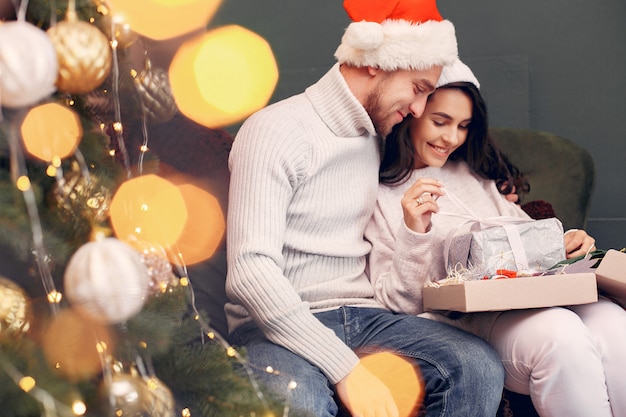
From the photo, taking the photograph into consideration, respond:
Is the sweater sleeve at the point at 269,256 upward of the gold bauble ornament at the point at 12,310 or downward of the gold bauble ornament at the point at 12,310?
downward

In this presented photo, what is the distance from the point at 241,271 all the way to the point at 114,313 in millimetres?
563

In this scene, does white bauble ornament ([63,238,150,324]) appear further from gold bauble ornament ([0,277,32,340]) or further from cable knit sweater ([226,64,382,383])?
cable knit sweater ([226,64,382,383])

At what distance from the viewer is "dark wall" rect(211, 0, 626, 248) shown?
108 inches

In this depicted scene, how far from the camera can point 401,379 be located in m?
1.51

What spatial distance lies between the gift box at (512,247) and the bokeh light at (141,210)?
766 mm

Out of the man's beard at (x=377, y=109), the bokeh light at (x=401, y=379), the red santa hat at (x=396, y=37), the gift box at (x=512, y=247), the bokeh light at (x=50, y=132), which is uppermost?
the bokeh light at (x=50, y=132)

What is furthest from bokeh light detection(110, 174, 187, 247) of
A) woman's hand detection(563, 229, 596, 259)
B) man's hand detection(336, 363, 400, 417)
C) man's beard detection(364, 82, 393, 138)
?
woman's hand detection(563, 229, 596, 259)

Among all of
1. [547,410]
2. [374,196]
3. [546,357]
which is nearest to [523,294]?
[546,357]

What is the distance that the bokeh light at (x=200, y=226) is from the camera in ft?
5.50

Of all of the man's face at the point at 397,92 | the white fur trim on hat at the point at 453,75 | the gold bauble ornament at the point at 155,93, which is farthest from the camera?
the white fur trim on hat at the point at 453,75

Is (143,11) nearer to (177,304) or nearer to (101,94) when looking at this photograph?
(101,94)

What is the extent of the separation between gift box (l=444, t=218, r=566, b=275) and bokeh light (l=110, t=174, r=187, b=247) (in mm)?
766

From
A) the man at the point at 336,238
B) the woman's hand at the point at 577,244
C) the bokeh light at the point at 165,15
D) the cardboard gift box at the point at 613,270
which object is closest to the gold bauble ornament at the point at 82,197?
the bokeh light at the point at 165,15

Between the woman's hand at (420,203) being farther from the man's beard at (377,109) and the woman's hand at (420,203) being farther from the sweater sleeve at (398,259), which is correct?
the man's beard at (377,109)
